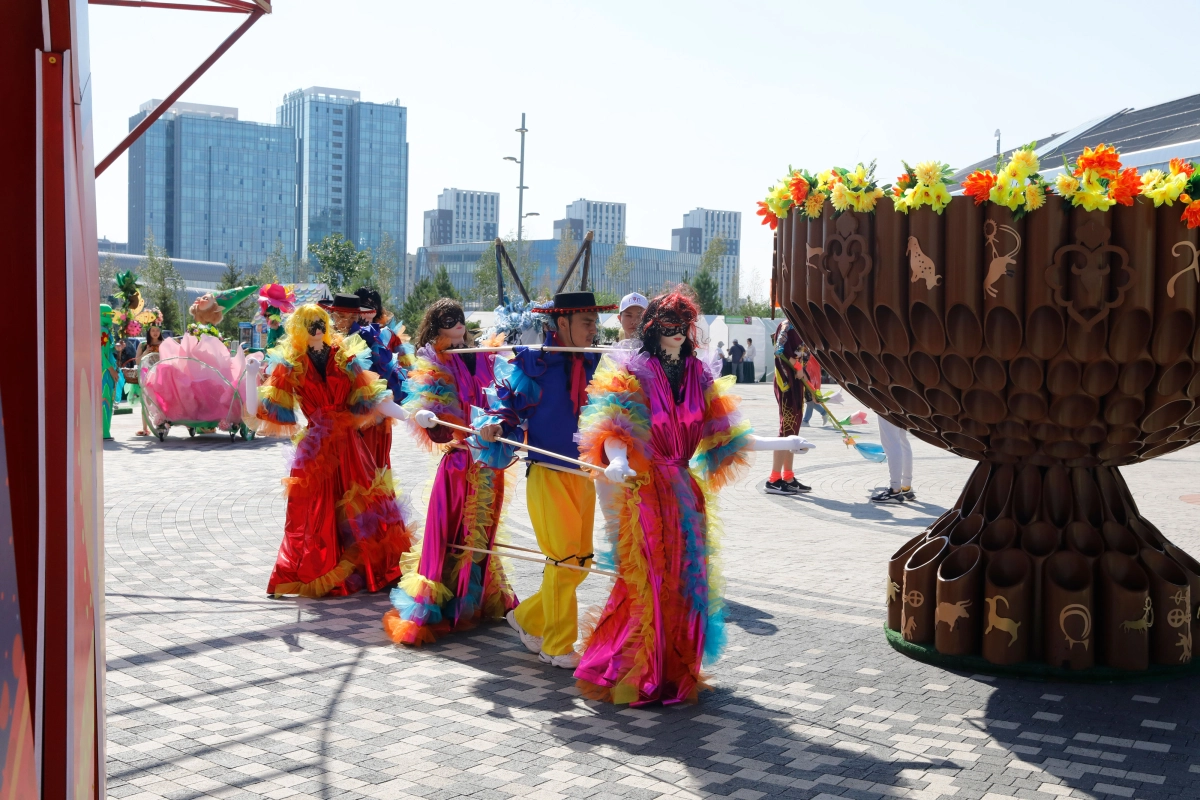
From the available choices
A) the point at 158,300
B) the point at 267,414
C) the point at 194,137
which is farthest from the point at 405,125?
the point at 267,414

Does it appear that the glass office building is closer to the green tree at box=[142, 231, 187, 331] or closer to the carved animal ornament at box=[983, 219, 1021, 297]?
the green tree at box=[142, 231, 187, 331]

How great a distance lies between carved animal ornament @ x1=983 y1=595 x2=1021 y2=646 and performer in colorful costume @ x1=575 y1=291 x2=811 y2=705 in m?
1.26

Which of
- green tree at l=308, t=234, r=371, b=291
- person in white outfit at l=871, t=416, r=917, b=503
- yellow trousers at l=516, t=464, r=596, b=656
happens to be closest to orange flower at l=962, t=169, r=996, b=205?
yellow trousers at l=516, t=464, r=596, b=656

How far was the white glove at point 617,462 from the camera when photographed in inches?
174

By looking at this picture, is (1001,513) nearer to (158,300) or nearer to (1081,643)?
(1081,643)

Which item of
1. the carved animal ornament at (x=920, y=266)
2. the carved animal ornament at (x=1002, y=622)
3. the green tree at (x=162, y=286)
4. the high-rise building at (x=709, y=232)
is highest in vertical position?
the high-rise building at (x=709, y=232)

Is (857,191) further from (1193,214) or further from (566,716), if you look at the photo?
(566,716)

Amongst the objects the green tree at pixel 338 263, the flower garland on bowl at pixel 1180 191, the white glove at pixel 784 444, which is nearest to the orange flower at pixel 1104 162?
the flower garland on bowl at pixel 1180 191

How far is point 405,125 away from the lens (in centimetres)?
13488

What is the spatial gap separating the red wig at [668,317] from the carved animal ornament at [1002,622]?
1848mm

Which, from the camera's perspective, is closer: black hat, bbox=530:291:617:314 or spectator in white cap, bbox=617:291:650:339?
black hat, bbox=530:291:617:314

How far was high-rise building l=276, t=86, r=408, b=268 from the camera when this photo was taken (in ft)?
422

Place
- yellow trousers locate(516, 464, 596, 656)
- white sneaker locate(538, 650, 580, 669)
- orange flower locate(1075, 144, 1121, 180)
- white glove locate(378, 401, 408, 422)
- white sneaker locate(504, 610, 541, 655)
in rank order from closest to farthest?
orange flower locate(1075, 144, 1121, 180), white sneaker locate(538, 650, 580, 669), yellow trousers locate(516, 464, 596, 656), white sneaker locate(504, 610, 541, 655), white glove locate(378, 401, 408, 422)

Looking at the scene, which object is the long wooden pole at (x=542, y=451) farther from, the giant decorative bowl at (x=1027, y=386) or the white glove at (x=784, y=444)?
the giant decorative bowl at (x=1027, y=386)
